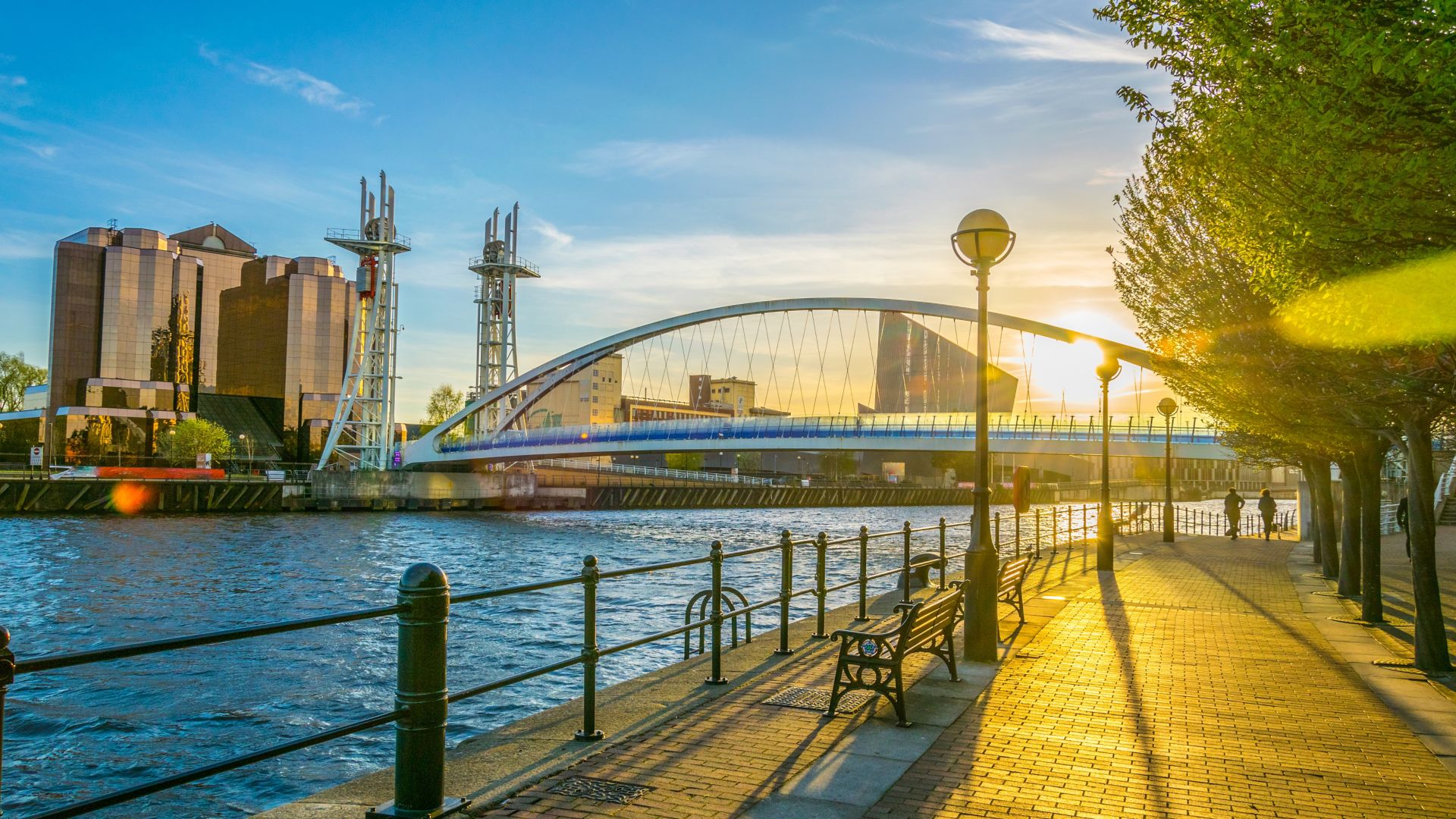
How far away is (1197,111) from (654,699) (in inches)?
260

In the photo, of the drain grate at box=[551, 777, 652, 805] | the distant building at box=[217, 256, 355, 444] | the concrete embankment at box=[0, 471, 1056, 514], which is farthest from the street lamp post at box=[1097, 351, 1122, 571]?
the distant building at box=[217, 256, 355, 444]

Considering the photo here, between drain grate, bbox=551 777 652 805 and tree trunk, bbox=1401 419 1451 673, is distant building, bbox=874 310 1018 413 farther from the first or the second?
drain grate, bbox=551 777 652 805

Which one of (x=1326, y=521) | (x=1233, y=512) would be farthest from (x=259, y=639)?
(x=1233, y=512)

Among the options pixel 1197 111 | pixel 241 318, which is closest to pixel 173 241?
pixel 241 318

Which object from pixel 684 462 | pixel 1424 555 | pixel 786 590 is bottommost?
pixel 786 590

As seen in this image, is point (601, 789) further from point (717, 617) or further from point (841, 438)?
point (841, 438)

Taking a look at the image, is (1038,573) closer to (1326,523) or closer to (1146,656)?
(1326,523)

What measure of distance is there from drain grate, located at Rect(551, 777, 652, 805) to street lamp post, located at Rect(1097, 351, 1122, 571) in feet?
53.3

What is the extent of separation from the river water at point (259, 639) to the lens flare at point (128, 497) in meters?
12.2

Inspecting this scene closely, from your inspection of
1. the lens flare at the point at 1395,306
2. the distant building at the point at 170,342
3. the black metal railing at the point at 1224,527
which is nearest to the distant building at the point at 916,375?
the black metal railing at the point at 1224,527

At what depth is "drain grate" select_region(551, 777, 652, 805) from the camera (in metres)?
5.83

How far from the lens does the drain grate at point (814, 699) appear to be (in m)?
8.27

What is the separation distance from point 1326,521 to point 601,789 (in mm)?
19446

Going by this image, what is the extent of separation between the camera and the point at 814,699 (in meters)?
8.56
